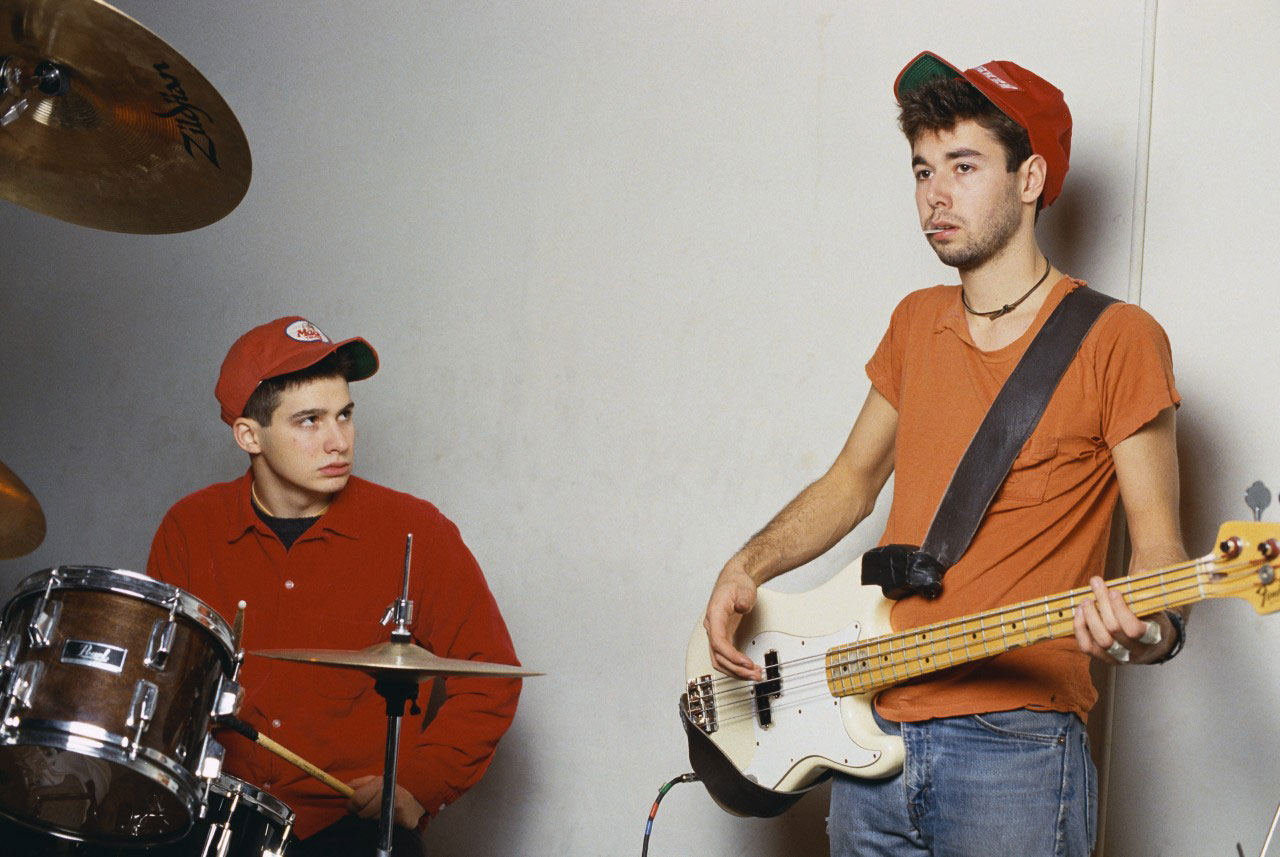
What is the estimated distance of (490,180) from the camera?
350 centimetres

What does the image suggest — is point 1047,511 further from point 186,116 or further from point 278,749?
point 186,116

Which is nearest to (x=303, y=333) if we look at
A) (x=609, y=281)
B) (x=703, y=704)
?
(x=609, y=281)

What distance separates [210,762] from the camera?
2.01m

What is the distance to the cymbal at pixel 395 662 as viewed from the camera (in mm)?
1929

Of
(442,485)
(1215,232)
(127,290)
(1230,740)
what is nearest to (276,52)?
(127,290)

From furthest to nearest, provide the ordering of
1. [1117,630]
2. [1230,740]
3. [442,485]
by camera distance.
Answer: [442,485], [1230,740], [1117,630]

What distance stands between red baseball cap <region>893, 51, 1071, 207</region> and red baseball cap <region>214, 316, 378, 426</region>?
1.37m

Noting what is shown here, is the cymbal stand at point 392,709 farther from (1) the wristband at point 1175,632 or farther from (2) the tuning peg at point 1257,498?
(2) the tuning peg at point 1257,498

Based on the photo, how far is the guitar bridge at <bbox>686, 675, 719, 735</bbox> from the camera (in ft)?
7.02

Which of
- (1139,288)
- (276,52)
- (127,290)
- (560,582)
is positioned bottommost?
(560,582)

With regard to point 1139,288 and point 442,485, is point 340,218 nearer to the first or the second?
point 442,485

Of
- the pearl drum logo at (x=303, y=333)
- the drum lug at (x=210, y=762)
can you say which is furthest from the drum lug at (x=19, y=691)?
the pearl drum logo at (x=303, y=333)

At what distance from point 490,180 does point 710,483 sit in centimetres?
115

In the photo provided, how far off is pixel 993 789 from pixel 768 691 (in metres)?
0.42
